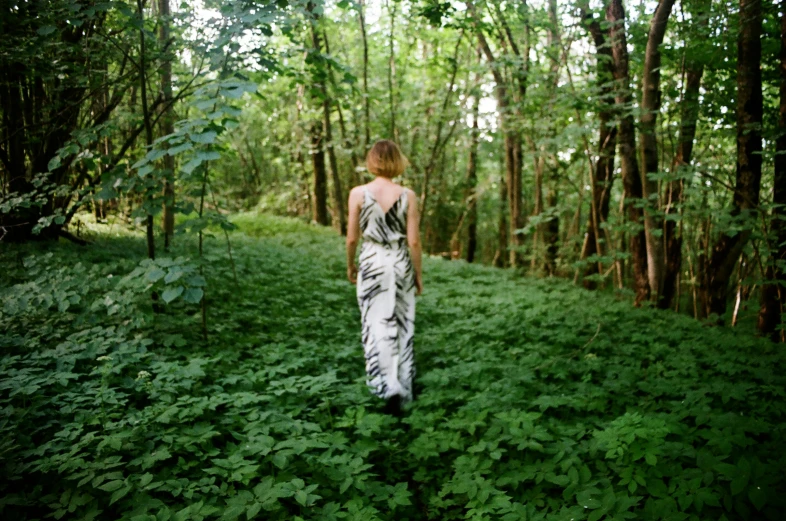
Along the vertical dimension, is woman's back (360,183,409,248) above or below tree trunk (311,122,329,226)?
below

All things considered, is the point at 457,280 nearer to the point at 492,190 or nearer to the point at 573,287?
the point at 573,287

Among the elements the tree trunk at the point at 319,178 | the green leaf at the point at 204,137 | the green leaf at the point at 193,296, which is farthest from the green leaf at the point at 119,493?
the tree trunk at the point at 319,178

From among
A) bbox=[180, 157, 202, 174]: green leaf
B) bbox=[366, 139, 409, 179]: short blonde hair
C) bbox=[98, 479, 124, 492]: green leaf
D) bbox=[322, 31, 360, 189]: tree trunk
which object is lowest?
bbox=[98, 479, 124, 492]: green leaf

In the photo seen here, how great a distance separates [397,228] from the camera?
4855 millimetres

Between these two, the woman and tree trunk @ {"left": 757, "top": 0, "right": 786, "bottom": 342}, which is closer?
the woman

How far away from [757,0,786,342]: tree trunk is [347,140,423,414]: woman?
11.5 ft

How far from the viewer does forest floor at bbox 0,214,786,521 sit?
246 cm

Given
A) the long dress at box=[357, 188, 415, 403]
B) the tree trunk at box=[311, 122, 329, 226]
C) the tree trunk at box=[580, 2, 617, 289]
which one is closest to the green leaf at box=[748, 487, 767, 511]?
the long dress at box=[357, 188, 415, 403]

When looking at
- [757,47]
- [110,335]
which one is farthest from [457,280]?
[110,335]

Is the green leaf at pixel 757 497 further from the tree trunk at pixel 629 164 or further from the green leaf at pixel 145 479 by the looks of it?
the tree trunk at pixel 629 164

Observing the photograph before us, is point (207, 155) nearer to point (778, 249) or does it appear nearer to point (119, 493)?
point (119, 493)

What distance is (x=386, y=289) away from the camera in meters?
4.81

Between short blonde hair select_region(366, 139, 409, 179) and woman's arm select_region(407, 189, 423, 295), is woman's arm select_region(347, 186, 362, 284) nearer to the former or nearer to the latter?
short blonde hair select_region(366, 139, 409, 179)

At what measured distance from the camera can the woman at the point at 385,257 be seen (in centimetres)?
473
